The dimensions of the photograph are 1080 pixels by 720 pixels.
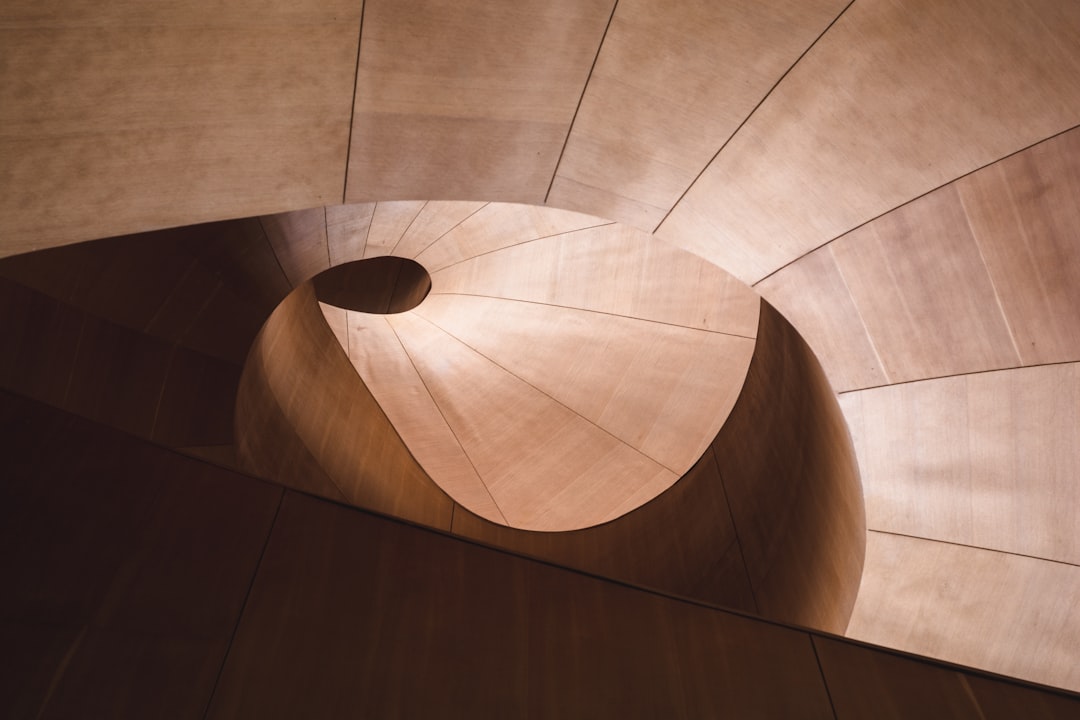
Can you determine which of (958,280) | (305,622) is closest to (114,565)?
(305,622)

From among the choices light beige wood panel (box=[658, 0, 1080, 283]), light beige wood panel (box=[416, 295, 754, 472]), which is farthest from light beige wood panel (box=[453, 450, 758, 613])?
light beige wood panel (box=[658, 0, 1080, 283])

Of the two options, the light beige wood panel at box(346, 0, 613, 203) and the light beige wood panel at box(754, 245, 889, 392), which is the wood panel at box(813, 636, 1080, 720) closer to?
the light beige wood panel at box(754, 245, 889, 392)

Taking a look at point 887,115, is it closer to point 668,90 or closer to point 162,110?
point 668,90

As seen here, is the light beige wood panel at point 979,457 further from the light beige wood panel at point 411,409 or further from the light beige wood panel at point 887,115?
the light beige wood panel at point 411,409

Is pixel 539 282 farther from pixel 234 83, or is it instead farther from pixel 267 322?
pixel 234 83

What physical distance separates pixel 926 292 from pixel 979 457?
1475 mm

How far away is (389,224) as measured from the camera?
1070 cm

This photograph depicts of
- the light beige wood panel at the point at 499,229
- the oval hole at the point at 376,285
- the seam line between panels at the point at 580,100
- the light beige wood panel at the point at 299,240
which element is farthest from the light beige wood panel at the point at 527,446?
the seam line between panels at the point at 580,100

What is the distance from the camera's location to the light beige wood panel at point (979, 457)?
5.48 m

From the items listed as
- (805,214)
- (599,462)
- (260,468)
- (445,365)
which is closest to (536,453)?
(599,462)

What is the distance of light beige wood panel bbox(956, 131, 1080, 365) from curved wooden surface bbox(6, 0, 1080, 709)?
1 centimetres

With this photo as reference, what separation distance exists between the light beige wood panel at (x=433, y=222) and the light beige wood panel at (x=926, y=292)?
6409 mm

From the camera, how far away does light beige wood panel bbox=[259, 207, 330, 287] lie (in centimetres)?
902

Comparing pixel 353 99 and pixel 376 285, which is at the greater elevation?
pixel 376 285
